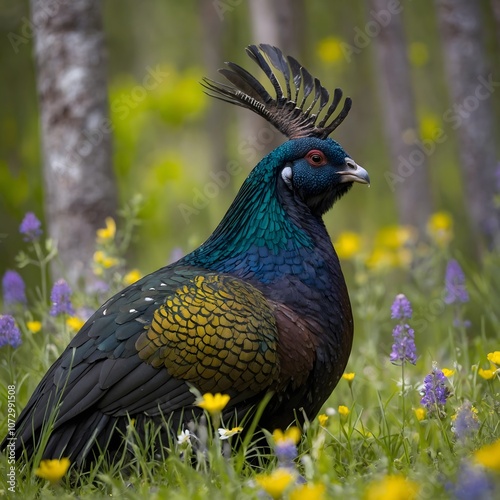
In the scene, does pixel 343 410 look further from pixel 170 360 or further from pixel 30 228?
pixel 30 228


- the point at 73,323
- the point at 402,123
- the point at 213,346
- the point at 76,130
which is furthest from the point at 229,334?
the point at 402,123

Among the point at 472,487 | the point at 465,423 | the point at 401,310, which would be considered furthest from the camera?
the point at 401,310

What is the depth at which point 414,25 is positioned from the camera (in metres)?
11.5

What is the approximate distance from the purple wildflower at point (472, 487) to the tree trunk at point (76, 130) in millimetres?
3423

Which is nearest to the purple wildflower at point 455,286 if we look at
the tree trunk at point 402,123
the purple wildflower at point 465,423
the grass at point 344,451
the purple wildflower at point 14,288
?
the grass at point 344,451

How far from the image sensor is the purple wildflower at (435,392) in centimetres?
316

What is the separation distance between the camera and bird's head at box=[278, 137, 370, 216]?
368cm

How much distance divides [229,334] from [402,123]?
16.1 feet

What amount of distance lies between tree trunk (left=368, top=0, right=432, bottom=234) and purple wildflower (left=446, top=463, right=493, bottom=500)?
5.46m

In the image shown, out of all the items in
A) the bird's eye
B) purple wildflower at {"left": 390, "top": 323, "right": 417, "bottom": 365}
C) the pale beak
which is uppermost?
the bird's eye

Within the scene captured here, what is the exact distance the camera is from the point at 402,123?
25.1 ft

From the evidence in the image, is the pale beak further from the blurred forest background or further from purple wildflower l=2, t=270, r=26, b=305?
purple wildflower l=2, t=270, r=26, b=305

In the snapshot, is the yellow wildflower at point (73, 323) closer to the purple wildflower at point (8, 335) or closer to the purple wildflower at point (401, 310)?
the purple wildflower at point (8, 335)

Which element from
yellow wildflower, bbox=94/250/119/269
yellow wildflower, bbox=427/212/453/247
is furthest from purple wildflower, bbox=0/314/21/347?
yellow wildflower, bbox=427/212/453/247
